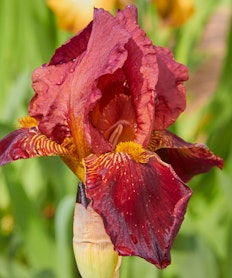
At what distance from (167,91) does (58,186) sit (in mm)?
807

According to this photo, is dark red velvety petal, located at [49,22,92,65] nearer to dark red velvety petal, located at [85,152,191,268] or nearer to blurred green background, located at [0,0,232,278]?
dark red velvety petal, located at [85,152,191,268]

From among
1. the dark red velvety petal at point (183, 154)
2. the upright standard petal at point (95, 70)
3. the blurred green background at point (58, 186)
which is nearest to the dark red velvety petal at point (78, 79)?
the upright standard petal at point (95, 70)

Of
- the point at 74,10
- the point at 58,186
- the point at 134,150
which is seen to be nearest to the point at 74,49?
the point at 134,150

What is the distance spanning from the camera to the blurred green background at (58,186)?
1373 millimetres

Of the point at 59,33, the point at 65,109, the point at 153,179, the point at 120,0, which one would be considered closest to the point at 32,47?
the point at 59,33

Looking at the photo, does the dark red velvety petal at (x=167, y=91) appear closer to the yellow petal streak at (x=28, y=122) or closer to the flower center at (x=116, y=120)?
the flower center at (x=116, y=120)

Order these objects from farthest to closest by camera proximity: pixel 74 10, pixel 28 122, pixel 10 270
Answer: pixel 74 10
pixel 10 270
pixel 28 122

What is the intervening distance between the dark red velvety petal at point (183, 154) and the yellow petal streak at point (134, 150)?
0.06 m

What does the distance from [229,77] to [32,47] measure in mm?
641

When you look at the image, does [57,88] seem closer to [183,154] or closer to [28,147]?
[28,147]

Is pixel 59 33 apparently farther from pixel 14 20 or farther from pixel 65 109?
pixel 65 109

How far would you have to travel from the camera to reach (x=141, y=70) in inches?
32.5

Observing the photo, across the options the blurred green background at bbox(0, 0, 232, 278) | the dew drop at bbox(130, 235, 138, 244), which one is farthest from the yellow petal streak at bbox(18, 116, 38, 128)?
the blurred green background at bbox(0, 0, 232, 278)

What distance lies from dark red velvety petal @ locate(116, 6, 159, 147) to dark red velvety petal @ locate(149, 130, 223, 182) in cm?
5
